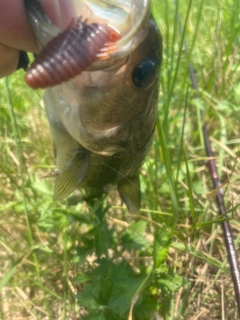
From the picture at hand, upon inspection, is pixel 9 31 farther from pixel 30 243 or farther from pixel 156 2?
pixel 156 2

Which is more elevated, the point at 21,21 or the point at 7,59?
the point at 21,21

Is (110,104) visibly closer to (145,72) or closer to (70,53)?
(145,72)

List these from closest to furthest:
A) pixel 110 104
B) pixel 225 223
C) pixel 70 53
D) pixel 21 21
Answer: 1. pixel 70 53
2. pixel 21 21
3. pixel 110 104
4. pixel 225 223

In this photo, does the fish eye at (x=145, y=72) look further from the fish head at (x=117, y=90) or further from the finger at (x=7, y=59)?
the finger at (x=7, y=59)

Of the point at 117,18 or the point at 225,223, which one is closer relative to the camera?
the point at 117,18

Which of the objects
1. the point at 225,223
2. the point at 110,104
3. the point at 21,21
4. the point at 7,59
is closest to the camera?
the point at 21,21

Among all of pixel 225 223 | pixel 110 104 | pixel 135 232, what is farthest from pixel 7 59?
pixel 225 223

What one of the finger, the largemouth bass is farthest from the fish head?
the finger

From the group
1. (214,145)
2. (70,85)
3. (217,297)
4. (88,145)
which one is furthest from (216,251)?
(70,85)

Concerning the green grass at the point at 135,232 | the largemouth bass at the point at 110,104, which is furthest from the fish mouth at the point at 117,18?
the green grass at the point at 135,232
